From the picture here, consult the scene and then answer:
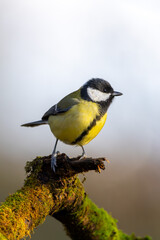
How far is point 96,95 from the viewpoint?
2.51 metres

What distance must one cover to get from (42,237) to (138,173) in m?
2.41

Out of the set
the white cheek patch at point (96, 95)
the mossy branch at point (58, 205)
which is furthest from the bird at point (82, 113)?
the mossy branch at point (58, 205)

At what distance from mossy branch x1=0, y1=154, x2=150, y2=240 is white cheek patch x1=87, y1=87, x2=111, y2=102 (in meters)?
0.76

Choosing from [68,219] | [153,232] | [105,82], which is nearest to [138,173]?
[153,232]

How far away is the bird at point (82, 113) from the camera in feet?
7.33

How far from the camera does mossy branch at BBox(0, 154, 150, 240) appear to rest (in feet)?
4.79

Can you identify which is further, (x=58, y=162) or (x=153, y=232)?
(x=153, y=232)

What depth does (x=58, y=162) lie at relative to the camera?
5.74 feet

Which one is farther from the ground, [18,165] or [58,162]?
[58,162]

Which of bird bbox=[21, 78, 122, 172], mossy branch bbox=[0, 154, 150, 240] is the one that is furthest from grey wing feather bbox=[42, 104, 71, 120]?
mossy branch bbox=[0, 154, 150, 240]

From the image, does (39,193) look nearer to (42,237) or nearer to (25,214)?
(25,214)

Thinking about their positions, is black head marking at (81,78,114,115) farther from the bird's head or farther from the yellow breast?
the yellow breast

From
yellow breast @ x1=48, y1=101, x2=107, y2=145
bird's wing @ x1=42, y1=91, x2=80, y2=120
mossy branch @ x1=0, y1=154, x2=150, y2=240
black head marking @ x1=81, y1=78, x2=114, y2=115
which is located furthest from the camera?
black head marking @ x1=81, y1=78, x2=114, y2=115

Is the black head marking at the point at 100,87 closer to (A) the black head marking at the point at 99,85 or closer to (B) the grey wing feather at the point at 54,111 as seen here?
(A) the black head marking at the point at 99,85
